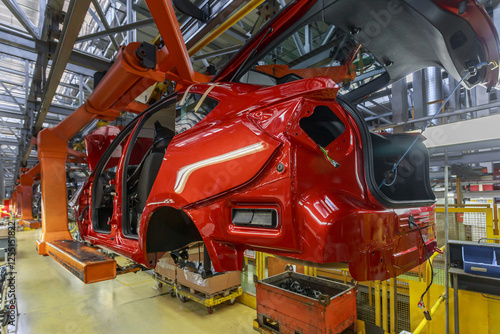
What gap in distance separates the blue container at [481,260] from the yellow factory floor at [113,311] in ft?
9.64

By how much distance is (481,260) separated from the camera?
3139mm

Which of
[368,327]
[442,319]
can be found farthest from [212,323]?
[442,319]

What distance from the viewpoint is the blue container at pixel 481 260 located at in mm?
2914

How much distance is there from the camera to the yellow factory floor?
13.1 ft

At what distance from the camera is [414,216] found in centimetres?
149

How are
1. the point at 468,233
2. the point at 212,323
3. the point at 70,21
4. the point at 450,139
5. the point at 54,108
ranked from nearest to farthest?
the point at 70,21
the point at 450,139
the point at 212,323
the point at 468,233
the point at 54,108

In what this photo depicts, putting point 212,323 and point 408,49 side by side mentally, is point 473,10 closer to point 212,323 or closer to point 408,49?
point 408,49

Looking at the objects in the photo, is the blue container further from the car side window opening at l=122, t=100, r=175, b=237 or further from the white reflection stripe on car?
the car side window opening at l=122, t=100, r=175, b=237

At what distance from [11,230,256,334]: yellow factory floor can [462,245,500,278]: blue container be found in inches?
116

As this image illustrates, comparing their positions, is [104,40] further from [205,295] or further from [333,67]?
[205,295]

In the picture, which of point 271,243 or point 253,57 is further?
point 253,57

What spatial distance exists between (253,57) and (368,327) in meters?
3.71

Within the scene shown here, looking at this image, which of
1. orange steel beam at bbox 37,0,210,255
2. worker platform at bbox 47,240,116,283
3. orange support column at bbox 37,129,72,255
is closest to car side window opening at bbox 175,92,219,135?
orange steel beam at bbox 37,0,210,255

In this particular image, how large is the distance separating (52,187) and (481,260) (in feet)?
18.8
